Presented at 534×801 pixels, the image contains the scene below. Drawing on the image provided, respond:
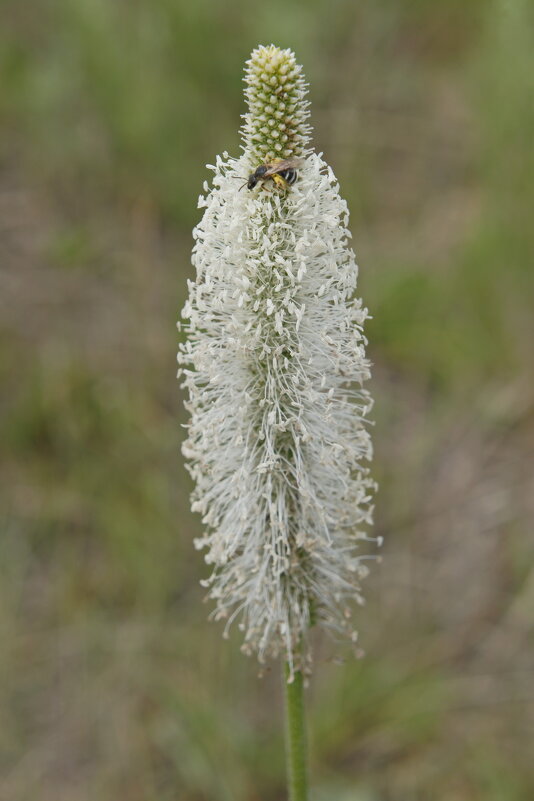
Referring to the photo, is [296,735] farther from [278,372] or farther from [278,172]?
[278,172]

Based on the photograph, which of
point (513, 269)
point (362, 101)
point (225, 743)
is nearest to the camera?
point (225, 743)

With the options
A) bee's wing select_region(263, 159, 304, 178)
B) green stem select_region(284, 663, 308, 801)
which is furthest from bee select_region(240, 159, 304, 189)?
green stem select_region(284, 663, 308, 801)

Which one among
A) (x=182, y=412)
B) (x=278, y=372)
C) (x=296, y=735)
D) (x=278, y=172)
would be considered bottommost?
(x=296, y=735)

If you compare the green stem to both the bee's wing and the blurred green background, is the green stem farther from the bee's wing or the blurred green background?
the bee's wing

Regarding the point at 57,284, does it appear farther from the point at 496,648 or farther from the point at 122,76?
the point at 496,648

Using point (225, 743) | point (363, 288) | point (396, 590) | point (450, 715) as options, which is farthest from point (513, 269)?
point (225, 743)

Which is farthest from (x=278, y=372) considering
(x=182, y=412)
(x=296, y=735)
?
(x=182, y=412)
